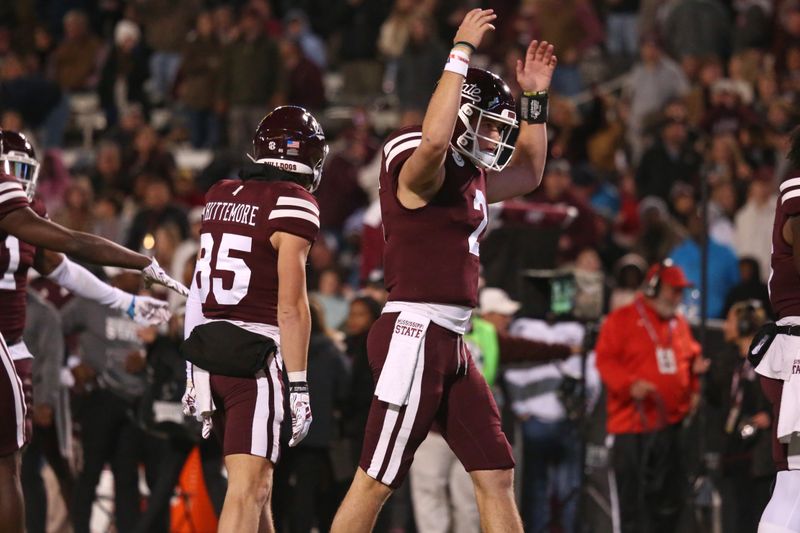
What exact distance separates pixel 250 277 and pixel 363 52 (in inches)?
446

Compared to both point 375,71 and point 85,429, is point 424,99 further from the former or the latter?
point 85,429

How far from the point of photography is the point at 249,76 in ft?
53.6

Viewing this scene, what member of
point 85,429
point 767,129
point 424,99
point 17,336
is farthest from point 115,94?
point 17,336

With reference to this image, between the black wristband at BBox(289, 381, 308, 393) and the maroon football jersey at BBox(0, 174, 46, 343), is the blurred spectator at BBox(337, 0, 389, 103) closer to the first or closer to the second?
the maroon football jersey at BBox(0, 174, 46, 343)

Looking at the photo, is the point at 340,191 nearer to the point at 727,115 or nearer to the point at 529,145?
the point at 727,115

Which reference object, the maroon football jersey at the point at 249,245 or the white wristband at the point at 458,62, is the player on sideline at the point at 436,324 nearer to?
the white wristband at the point at 458,62

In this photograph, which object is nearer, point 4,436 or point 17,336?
point 4,436

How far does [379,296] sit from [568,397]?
1394 mm

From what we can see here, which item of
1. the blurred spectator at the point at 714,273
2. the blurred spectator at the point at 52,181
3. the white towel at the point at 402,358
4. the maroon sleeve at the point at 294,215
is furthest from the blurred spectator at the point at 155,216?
the white towel at the point at 402,358

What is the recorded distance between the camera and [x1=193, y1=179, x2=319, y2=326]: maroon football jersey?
656 centimetres

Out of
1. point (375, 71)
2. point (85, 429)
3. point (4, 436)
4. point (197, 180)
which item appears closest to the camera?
point (4, 436)

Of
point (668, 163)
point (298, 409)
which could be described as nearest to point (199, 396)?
point (298, 409)

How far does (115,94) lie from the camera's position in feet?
60.0

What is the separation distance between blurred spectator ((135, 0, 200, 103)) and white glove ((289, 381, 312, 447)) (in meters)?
12.1
